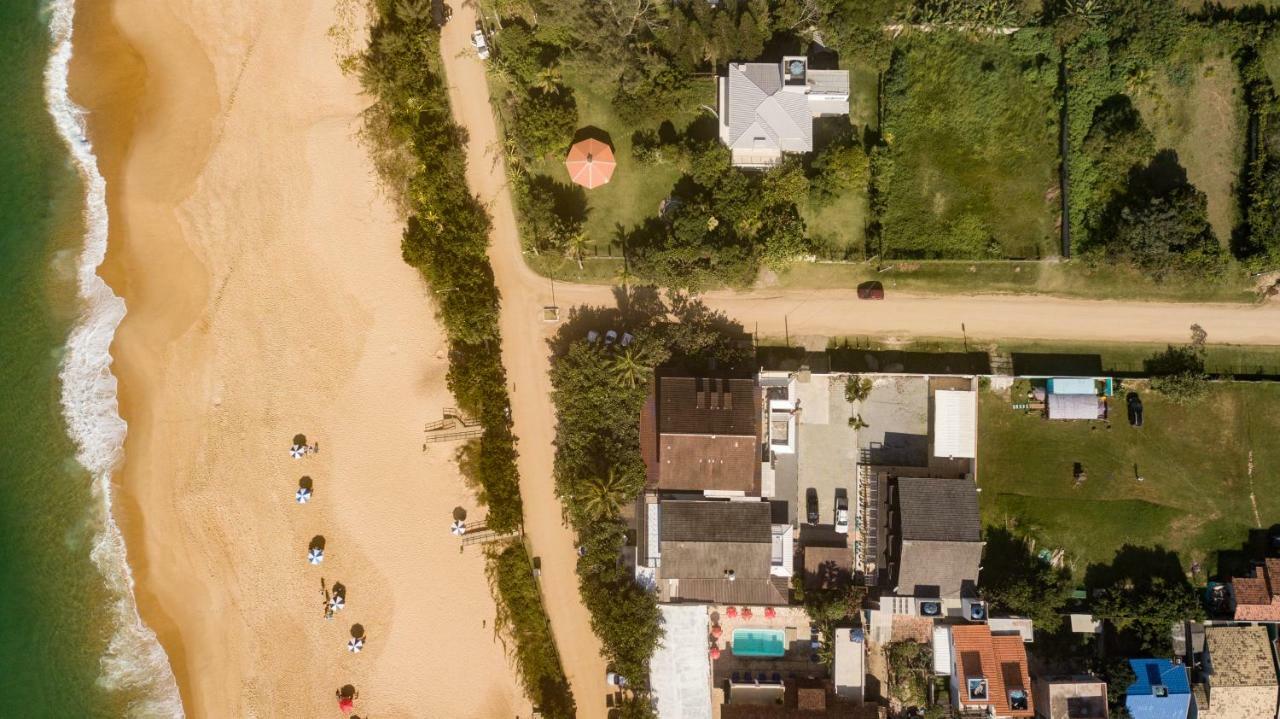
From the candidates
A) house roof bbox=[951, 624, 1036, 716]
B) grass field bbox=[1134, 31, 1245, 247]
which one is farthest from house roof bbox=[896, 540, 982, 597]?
grass field bbox=[1134, 31, 1245, 247]

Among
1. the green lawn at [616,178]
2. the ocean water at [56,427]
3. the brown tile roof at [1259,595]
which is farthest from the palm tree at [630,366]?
the brown tile roof at [1259,595]

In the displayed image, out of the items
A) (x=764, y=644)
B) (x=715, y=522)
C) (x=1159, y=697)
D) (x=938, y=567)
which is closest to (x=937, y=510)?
(x=938, y=567)

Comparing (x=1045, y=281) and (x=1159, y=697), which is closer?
(x=1159, y=697)

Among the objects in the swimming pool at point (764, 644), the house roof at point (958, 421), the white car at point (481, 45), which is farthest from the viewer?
the white car at point (481, 45)

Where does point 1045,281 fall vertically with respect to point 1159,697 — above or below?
above

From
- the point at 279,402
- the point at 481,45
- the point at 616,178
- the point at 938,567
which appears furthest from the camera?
the point at 279,402

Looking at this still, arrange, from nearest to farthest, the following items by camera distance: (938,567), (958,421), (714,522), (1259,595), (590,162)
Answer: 1. (714,522)
2. (938,567)
3. (1259,595)
4. (958,421)
5. (590,162)

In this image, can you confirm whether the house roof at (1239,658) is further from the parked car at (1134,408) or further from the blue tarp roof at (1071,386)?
the blue tarp roof at (1071,386)

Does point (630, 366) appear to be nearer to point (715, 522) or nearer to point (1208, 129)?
point (715, 522)
